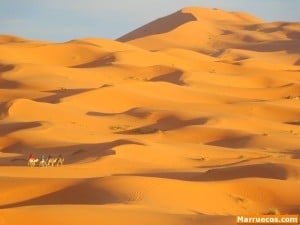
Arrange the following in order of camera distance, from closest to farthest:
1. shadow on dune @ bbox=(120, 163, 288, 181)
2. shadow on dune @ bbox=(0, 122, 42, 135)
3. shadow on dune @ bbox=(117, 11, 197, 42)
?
shadow on dune @ bbox=(120, 163, 288, 181), shadow on dune @ bbox=(0, 122, 42, 135), shadow on dune @ bbox=(117, 11, 197, 42)

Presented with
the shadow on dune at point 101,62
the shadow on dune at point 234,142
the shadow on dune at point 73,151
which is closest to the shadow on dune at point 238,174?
the shadow on dune at point 73,151

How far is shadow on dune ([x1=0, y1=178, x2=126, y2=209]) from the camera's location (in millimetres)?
8846

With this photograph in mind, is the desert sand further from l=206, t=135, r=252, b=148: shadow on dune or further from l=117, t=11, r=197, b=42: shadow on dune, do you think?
l=117, t=11, r=197, b=42: shadow on dune

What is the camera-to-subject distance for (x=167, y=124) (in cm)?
2119

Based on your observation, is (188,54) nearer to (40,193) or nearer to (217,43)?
(217,43)

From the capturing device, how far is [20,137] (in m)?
17.4

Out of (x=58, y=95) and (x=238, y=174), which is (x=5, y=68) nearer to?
(x=58, y=95)

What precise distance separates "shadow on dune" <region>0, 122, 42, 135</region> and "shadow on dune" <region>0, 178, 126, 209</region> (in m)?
9.51

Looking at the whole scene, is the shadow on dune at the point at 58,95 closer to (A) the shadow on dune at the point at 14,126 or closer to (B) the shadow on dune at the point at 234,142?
(A) the shadow on dune at the point at 14,126

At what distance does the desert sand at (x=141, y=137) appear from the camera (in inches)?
342

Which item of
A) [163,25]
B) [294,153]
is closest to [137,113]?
[294,153]

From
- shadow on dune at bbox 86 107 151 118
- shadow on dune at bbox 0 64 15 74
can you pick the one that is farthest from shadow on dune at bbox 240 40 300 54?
shadow on dune at bbox 86 107 151 118

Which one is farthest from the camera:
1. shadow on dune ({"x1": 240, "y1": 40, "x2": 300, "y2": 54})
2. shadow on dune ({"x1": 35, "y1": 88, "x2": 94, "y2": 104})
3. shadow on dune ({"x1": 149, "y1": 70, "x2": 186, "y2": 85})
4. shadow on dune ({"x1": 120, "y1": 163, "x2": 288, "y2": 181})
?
shadow on dune ({"x1": 240, "y1": 40, "x2": 300, "y2": 54})

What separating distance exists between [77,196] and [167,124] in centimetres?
1222
